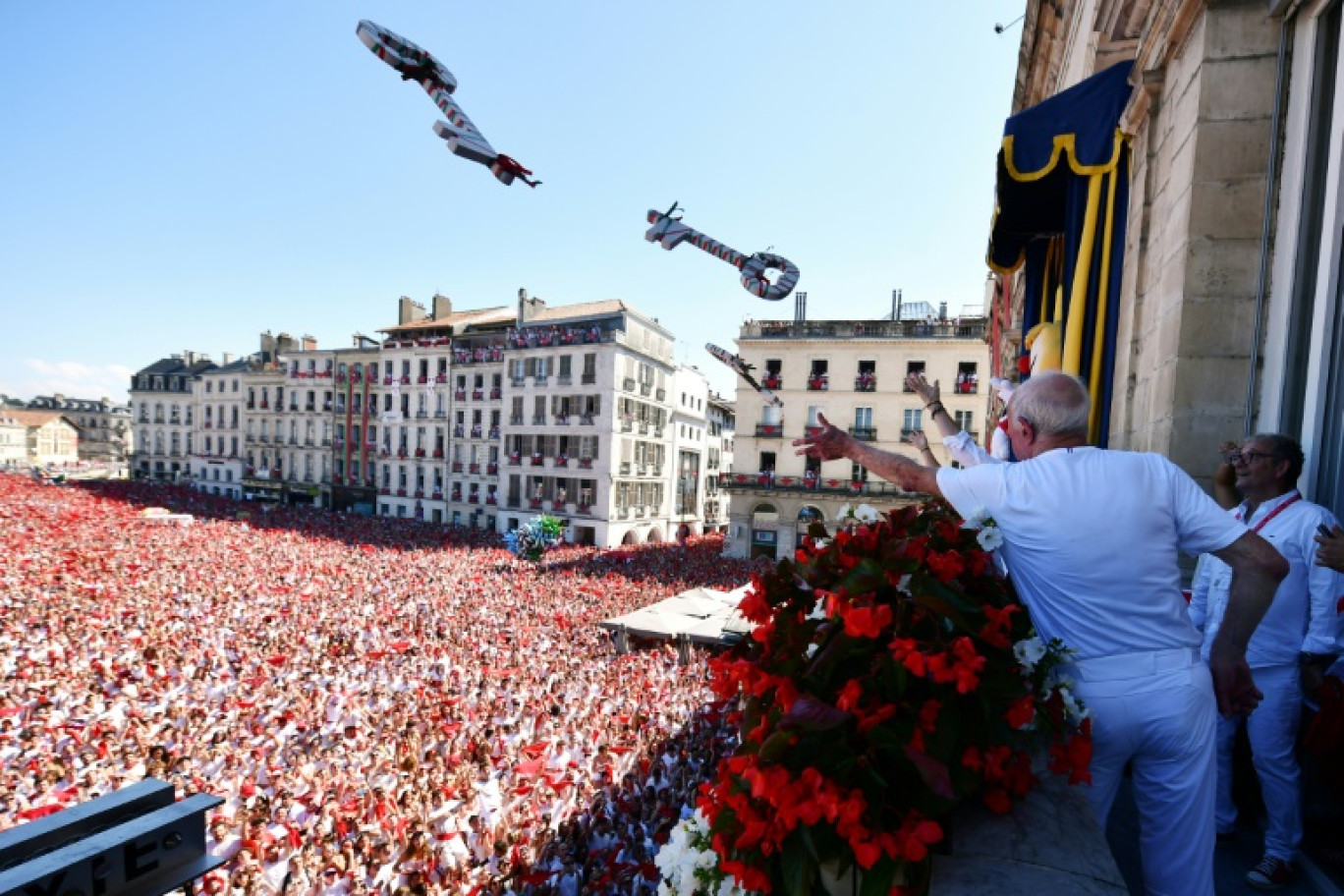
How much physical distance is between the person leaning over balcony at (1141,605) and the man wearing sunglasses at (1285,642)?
3.86 feet

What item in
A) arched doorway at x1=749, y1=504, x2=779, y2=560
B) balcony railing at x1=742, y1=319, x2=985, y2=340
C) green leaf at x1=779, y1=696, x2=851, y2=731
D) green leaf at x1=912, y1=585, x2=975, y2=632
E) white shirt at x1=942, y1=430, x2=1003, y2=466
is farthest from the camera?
arched doorway at x1=749, y1=504, x2=779, y2=560

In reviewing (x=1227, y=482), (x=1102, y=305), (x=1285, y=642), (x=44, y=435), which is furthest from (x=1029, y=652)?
(x=44, y=435)

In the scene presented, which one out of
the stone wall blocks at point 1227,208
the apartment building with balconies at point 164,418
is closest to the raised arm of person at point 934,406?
the stone wall blocks at point 1227,208

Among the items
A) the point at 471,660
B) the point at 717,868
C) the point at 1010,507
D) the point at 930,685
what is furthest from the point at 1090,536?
the point at 471,660

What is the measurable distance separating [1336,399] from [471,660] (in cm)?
1155

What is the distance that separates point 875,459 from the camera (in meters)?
2.94

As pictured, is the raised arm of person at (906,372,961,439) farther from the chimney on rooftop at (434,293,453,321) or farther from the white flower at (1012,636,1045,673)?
the chimney on rooftop at (434,293,453,321)

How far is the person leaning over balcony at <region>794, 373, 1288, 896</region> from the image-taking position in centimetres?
219

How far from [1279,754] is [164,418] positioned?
83.9m

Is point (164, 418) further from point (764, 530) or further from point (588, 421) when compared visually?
point (764, 530)

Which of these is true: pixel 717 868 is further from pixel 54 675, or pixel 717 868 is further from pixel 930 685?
pixel 54 675

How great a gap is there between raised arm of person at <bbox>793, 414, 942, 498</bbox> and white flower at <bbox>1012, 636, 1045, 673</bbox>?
0.64 m

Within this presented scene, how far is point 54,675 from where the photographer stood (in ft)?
29.5

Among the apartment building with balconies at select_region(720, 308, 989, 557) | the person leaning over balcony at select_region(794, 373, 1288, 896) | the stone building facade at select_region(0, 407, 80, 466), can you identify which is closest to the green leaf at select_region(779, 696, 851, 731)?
the person leaning over balcony at select_region(794, 373, 1288, 896)
